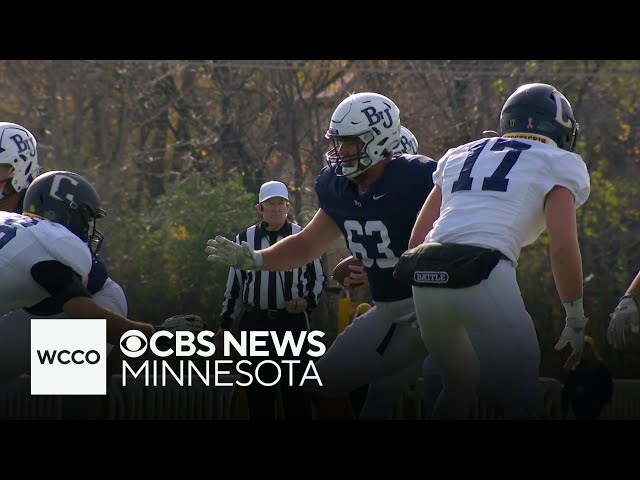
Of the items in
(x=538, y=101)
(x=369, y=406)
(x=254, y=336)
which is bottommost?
(x=369, y=406)

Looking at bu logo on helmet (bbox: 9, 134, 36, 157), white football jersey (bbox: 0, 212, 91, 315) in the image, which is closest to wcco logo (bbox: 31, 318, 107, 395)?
white football jersey (bbox: 0, 212, 91, 315)

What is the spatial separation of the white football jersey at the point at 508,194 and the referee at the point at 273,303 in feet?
7.58

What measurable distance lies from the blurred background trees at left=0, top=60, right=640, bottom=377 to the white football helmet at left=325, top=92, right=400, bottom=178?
524 cm

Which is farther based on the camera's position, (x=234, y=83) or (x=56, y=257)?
(x=234, y=83)

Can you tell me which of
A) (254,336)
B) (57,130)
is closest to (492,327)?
(254,336)

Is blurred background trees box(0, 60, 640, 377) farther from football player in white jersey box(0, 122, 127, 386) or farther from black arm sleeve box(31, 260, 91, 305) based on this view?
black arm sleeve box(31, 260, 91, 305)

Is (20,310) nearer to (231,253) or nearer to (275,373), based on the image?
(231,253)

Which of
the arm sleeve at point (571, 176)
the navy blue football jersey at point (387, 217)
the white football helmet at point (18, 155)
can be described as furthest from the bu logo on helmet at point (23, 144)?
the arm sleeve at point (571, 176)

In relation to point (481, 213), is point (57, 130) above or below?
above

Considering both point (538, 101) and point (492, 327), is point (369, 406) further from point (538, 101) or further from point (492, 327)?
point (538, 101)

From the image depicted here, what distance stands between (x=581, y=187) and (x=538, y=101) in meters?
0.49

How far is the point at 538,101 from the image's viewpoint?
4672 millimetres

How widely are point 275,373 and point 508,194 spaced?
2881mm

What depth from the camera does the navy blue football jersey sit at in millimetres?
5156
